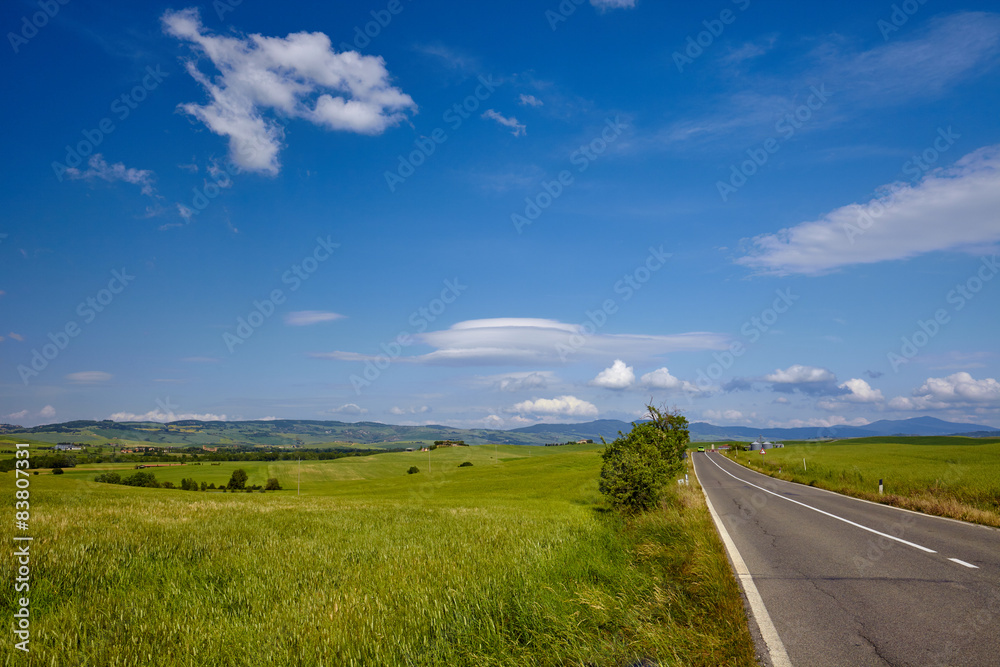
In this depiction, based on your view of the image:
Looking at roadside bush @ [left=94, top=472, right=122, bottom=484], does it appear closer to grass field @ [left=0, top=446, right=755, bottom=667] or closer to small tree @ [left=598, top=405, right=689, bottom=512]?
grass field @ [left=0, top=446, right=755, bottom=667]

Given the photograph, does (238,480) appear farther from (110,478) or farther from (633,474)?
(633,474)

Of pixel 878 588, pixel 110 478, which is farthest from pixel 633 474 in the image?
pixel 110 478

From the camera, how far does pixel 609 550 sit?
1188 centimetres

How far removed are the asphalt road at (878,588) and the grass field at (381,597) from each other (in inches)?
36.0

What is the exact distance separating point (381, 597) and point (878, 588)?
800 cm

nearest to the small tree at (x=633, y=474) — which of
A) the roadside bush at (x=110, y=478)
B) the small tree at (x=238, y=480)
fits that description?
the roadside bush at (x=110, y=478)

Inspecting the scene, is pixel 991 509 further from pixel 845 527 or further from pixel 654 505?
pixel 654 505

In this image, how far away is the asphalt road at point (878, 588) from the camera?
18.4 ft

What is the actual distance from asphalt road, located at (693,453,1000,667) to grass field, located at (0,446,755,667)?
0.91 metres

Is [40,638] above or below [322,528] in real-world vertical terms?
above

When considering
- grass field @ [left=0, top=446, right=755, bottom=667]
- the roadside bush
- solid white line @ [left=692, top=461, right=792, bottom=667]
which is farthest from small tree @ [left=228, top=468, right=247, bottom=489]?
solid white line @ [left=692, top=461, right=792, bottom=667]

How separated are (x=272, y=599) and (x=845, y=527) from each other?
15337 mm

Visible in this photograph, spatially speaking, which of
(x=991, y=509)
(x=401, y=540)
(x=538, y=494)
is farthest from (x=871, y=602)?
(x=538, y=494)

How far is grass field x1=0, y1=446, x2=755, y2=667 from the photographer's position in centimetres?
583
